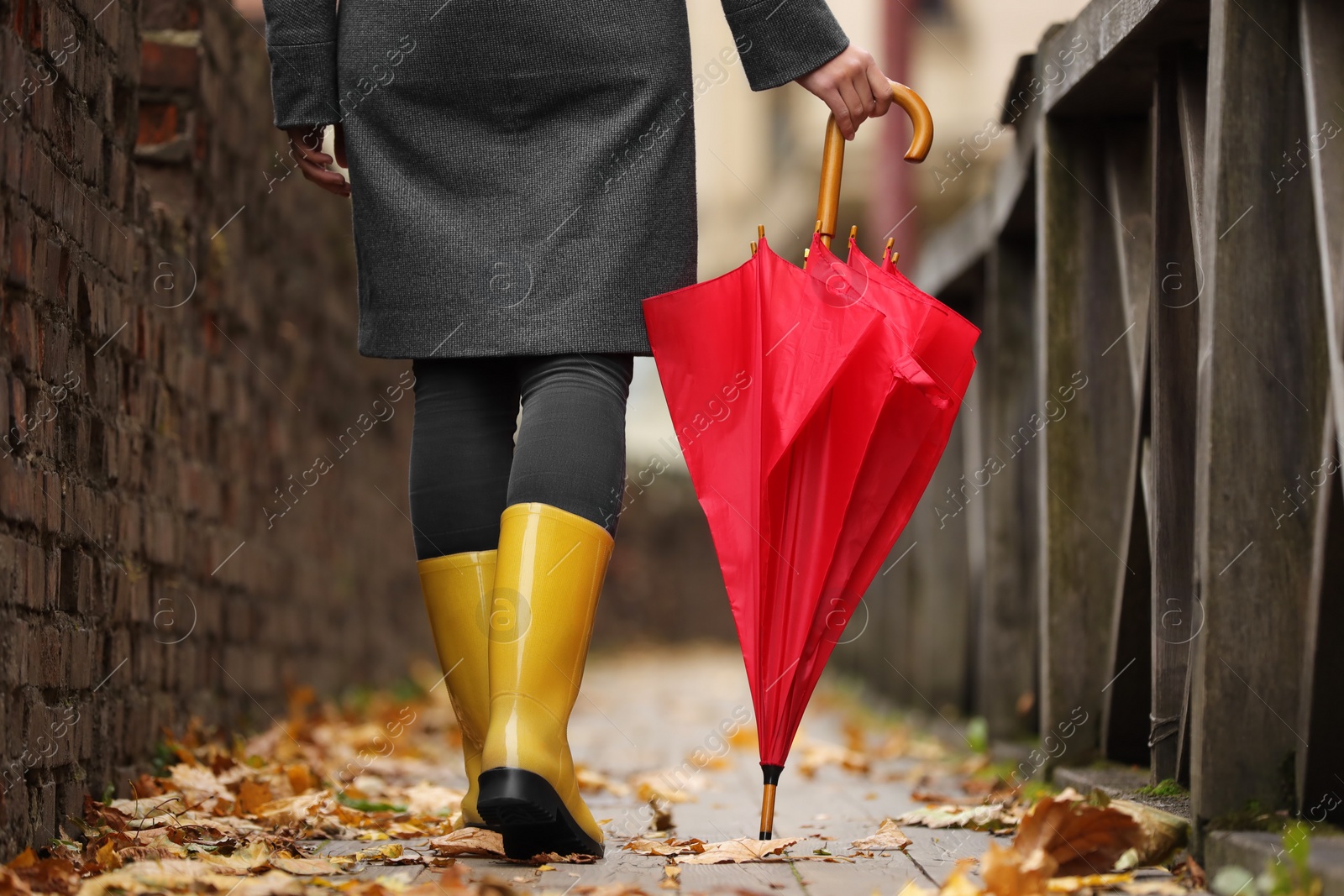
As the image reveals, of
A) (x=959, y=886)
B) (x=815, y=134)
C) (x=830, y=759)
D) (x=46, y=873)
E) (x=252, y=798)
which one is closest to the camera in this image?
(x=959, y=886)

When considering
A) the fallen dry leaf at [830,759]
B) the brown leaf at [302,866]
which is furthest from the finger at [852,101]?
the fallen dry leaf at [830,759]

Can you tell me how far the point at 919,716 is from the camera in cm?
429

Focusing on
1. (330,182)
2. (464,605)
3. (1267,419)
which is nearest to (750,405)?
(464,605)

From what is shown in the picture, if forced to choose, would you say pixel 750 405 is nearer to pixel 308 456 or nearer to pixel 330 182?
pixel 330 182

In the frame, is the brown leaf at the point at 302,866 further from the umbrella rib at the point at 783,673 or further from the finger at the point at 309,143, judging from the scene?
the finger at the point at 309,143

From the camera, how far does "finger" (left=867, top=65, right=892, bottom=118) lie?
5.88 feet

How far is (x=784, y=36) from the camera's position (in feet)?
5.89

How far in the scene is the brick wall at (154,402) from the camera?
170cm

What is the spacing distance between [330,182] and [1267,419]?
1300 millimetres

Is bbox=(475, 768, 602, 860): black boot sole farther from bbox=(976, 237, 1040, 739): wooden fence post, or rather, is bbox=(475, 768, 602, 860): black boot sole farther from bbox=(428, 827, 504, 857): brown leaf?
bbox=(976, 237, 1040, 739): wooden fence post

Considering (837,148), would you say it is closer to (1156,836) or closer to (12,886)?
(1156,836)

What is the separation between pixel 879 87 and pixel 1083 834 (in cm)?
97

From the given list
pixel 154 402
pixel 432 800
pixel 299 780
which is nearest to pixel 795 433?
pixel 432 800

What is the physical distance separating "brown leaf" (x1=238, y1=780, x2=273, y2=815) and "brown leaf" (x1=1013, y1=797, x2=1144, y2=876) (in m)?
1.18
